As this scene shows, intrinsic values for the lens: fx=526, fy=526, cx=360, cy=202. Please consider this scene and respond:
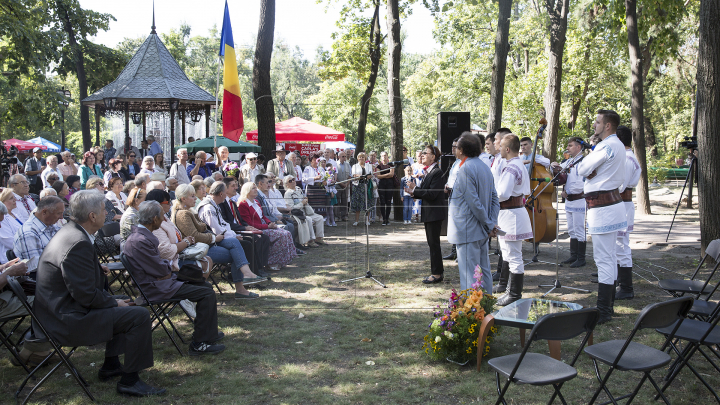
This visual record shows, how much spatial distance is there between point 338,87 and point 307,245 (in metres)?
37.5

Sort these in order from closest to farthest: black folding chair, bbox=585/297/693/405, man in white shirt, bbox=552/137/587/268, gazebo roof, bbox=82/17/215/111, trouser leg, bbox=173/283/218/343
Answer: black folding chair, bbox=585/297/693/405 → trouser leg, bbox=173/283/218/343 → man in white shirt, bbox=552/137/587/268 → gazebo roof, bbox=82/17/215/111

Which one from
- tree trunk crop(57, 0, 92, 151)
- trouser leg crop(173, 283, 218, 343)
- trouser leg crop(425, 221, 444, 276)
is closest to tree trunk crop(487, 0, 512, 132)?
trouser leg crop(425, 221, 444, 276)

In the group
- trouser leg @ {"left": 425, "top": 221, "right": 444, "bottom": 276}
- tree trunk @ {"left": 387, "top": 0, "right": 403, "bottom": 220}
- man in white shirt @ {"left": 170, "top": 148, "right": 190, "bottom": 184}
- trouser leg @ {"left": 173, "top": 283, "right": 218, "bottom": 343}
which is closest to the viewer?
trouser leg @ {"left": 173, "top": 283, "right": 218, "bottom": 343}

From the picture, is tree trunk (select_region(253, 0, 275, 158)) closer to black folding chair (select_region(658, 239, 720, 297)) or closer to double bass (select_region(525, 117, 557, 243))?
double bass (select_region(525, 117, 557, 243))

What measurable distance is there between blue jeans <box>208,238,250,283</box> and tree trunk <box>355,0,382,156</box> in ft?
→ 40.7

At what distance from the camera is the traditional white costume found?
5398 mm

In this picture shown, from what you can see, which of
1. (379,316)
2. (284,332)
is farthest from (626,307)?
(284,332)

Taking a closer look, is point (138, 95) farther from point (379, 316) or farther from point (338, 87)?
point (338, 87)

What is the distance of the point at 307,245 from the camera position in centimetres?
708

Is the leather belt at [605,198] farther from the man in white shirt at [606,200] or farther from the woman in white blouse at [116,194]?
the woman in white blouse at [116,194]

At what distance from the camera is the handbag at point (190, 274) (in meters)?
5.14

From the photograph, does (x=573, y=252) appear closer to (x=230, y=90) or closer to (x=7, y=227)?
(x=230, y=90)

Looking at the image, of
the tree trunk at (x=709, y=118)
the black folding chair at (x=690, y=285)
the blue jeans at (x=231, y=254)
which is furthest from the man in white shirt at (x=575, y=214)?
the blue jeans at (x=231, y=254)

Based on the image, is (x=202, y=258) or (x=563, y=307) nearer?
(x=563, y=307)
